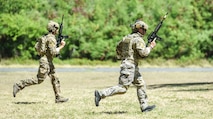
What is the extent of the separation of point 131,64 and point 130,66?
0.17 ft

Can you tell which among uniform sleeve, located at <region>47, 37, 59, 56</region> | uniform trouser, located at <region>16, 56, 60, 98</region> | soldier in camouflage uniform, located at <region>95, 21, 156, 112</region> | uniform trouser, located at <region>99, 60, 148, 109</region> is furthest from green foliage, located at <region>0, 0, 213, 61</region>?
uniform trouser, located at <region>99, 60, 148, 109</region>

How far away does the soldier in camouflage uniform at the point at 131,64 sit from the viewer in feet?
30.8

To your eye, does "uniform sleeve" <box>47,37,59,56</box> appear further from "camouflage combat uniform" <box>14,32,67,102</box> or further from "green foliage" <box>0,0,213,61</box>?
"green foliage" <box>0,0,213,61</box>

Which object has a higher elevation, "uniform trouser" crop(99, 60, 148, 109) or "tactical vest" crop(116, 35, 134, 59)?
"tactical vest" crop(116, 35, 134, 59)

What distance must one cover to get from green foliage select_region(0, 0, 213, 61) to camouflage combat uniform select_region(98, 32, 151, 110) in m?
23.2

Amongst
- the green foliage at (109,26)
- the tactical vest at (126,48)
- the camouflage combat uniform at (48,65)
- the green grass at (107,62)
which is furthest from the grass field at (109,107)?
the green foliage at (109,26)

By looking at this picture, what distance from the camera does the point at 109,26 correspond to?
3416cm

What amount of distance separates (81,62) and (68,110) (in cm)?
2248

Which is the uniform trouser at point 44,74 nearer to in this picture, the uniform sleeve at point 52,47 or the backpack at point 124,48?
the uniform sleeve at point 52,47

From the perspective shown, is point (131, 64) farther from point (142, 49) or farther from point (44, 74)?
point (44, 74)

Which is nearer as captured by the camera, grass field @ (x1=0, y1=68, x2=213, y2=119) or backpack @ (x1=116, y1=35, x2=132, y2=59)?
grass field @ (x1=0, y1=68, x2=213, y2=119)

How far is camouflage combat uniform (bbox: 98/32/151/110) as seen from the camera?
9375 mm

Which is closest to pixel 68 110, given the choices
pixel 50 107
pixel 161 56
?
pixel 50 107

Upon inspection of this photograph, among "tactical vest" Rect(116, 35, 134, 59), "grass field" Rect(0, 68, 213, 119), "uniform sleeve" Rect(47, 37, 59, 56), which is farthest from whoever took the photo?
"uniform sleeve" Rect(47, 37, 59, 56)
